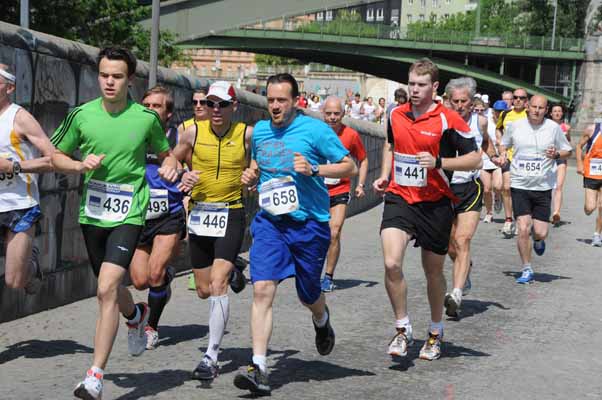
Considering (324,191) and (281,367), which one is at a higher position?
(324,191)

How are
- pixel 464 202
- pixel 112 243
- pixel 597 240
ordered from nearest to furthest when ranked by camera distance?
pixel 112 243 < pixel 464 202 < pixel 597 240

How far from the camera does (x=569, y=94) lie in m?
83.9

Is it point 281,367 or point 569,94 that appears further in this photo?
point 569,94

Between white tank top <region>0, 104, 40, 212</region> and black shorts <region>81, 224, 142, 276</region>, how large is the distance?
793 millimetres

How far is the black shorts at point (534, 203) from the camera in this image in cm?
1295

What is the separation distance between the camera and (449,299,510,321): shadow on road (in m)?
10.4

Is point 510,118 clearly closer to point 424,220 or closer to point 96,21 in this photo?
point 424,220

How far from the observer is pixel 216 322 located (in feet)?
23.8

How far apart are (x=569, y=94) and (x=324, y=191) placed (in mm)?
79018

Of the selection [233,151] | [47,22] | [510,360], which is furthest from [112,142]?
[47,22]

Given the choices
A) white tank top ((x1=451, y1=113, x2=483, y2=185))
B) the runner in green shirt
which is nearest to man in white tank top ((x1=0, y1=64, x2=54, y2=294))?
the runner in green shirt

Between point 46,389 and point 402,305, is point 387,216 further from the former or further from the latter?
point 46,389

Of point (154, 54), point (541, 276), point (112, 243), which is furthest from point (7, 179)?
point (541, 276)

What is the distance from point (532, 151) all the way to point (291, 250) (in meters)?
6.58
